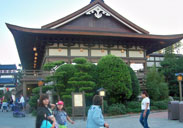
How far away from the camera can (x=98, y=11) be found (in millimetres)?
24000

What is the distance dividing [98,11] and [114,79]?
9.05m

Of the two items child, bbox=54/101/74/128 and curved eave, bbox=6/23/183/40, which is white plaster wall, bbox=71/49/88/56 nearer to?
curved eave, bbox=6/23/183/40

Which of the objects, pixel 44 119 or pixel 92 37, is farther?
pixel 92 37

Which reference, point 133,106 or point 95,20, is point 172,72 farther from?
point 95,20

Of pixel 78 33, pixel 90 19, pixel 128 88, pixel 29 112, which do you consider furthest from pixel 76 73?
pixel 90 19

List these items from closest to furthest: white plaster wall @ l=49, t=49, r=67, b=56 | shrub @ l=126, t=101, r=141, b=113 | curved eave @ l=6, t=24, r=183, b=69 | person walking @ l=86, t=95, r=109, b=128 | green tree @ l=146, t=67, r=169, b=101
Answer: person walking @ l=86, t=95, r=109, b=128, shrub @ l=126, t=101, r=141, b=113, curved eave @ l=6, t=24, r=183, b=69, green tree @ l=146, t=67, r=169, b=101, white plaster wall @ l=49, t=49, r=67, b=56

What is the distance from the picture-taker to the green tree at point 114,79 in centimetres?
1755

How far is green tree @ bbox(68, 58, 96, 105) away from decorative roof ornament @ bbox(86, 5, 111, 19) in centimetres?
766

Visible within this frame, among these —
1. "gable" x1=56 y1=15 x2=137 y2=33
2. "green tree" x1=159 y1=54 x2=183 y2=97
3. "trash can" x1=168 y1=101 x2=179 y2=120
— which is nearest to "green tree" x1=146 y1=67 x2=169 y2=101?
"green tree" x1=159 y1=54 x2=183 y2=97

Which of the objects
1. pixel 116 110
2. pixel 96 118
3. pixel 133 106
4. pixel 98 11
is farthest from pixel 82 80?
pixel 96 118

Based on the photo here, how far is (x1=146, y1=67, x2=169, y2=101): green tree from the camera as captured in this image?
69.3 feet

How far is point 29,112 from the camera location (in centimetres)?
2102

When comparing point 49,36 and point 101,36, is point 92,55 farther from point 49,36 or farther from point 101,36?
point 49,36

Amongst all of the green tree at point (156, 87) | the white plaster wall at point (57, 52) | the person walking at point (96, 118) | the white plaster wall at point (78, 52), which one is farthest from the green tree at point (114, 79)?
the person walking at point (96, 118)
